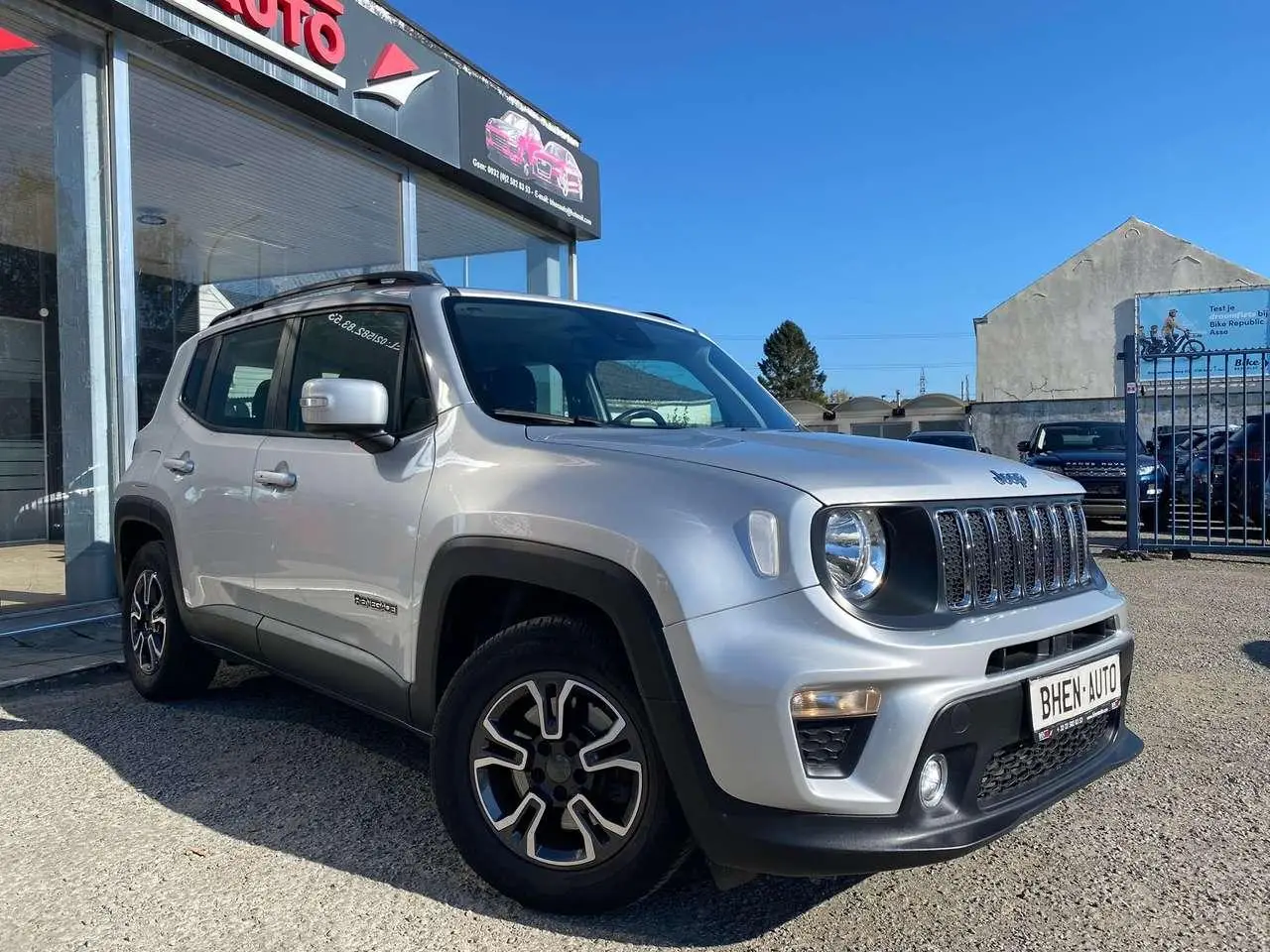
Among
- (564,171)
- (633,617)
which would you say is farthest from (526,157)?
(633,617)

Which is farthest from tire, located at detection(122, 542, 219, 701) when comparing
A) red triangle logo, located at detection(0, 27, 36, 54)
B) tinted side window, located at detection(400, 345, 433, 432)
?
red triangle logo, located at detection(0, 27, 36, 54)

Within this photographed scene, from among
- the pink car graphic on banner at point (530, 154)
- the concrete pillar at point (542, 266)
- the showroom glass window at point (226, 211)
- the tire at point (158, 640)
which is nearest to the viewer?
the tire at point (158, 640)

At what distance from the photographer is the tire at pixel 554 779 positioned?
2244mm

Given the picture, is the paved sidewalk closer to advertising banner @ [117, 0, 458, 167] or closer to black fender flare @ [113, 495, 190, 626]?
black fender flare @ [113, 495, 190, 626]

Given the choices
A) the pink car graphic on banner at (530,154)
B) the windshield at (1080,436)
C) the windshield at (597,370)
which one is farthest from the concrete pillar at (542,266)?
the windshield at (597,370)

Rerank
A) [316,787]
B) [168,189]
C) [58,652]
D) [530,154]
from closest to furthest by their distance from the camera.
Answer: [316,787] → [58,652] → [168,189] → [530,154]

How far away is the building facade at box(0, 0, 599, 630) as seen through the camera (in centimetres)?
655

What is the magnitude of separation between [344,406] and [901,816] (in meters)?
1.89

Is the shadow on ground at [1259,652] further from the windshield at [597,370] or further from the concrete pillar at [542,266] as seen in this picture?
the concrete pillar at [542,266]

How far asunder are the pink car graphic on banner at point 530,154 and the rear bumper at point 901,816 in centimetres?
977

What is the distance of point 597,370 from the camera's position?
3.53 m

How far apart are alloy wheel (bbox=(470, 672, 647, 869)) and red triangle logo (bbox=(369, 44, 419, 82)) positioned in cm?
796

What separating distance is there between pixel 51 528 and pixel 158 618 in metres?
3.59

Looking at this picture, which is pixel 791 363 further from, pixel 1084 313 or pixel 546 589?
pixel 546 589
